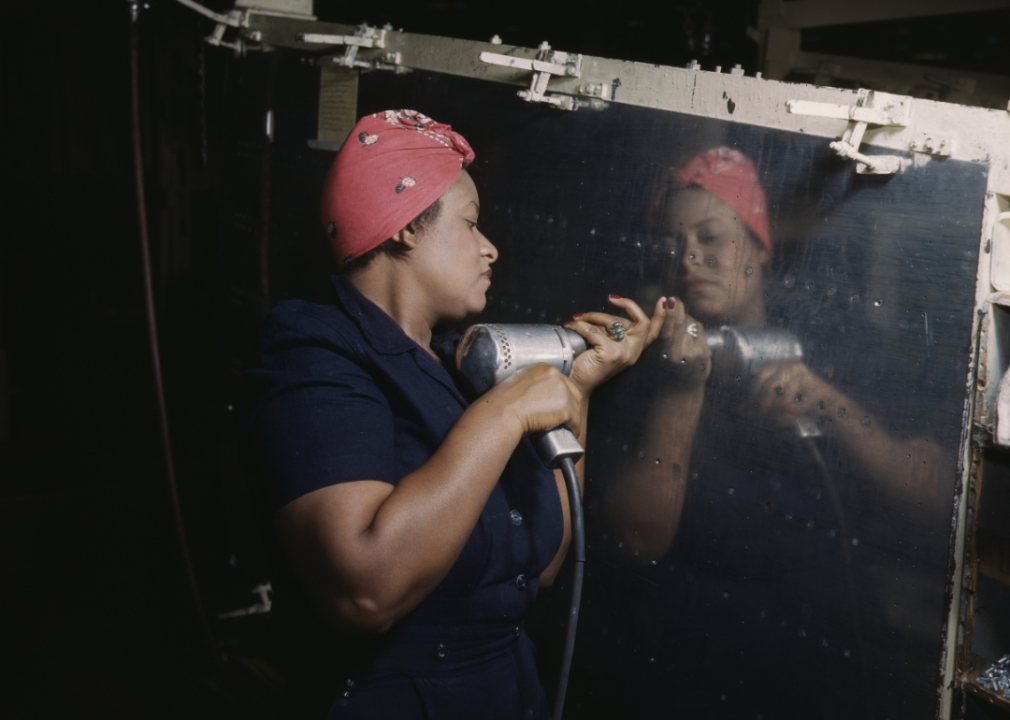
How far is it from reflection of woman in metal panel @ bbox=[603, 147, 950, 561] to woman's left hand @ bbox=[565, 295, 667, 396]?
0.03m

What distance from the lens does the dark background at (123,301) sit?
2877 mm

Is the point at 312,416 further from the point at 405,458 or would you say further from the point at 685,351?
the point at 685,351

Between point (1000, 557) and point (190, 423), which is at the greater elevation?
point (1000, 557)

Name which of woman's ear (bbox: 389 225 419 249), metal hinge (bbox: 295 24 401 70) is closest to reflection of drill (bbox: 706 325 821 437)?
woman's ear (bbox: 389 225 419 249)

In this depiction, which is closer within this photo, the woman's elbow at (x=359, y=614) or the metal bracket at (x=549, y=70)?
the woman's elbow at (x=359, y=614)

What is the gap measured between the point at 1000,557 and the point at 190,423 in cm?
350

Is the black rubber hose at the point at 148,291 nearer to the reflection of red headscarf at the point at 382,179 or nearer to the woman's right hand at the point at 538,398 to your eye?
the reflection of red headscarf at the point at 382,179

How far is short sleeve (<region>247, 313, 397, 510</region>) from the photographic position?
1.01m

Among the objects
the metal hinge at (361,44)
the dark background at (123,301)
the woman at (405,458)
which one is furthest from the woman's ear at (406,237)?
the dark background at (123,301)

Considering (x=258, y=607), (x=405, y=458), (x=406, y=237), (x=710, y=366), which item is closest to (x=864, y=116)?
(x=710, y=366)

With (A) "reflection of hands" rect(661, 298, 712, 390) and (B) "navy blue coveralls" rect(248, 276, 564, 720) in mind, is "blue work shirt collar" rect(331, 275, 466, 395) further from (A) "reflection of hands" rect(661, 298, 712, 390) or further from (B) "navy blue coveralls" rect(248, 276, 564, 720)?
(A) "reflection of hands" rect(661, 298, 712, 390)

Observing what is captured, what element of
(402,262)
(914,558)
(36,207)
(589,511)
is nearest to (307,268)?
(402,262)

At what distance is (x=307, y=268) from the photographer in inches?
80.5

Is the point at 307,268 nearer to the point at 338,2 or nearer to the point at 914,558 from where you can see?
the point at 914,558
